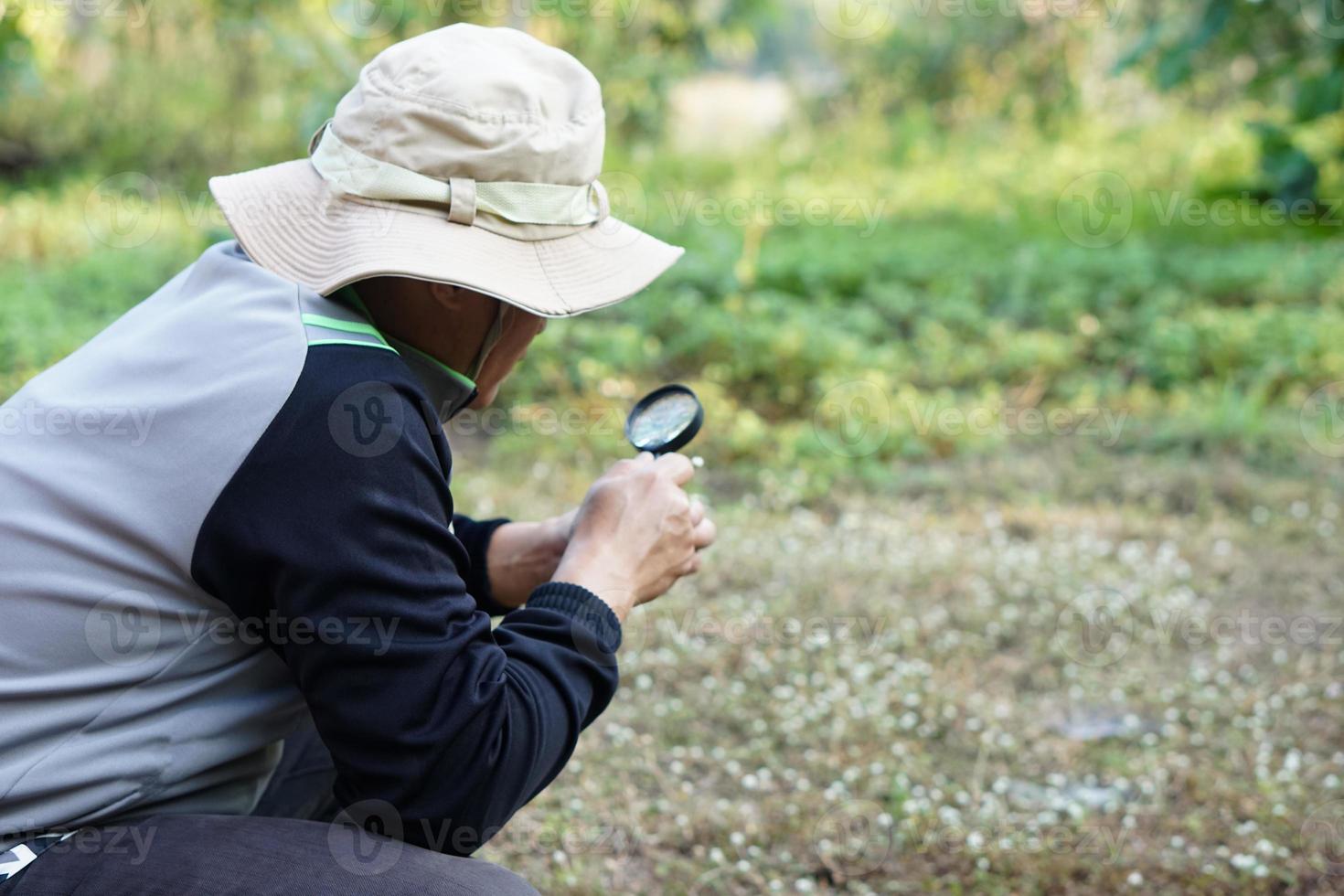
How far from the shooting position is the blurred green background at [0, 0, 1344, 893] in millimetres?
2725

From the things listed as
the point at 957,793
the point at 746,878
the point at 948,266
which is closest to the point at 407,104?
the point at 746,878

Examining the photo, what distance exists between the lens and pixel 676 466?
183cm

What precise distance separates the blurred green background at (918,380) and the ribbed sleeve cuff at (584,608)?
974 mm

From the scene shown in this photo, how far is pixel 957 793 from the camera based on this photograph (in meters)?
2.73

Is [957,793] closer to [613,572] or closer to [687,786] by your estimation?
[687,786]

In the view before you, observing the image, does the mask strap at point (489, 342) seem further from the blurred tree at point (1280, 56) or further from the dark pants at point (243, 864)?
the blurred tree at point (1280, 56)

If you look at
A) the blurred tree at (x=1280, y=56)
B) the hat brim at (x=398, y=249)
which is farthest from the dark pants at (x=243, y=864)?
the blurred tree at (x=1280, y=56)

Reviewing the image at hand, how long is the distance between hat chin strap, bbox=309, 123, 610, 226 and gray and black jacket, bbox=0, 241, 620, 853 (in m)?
0.15

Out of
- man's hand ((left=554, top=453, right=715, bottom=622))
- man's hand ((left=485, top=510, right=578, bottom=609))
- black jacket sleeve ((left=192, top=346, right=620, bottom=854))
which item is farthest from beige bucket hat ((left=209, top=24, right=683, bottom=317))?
man's hand ((left=485, top=510, right=578, bottom=609))

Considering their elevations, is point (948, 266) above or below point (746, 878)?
below

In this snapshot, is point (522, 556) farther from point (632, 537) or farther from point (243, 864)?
point (243, 864)

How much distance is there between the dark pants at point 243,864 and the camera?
4.77ft

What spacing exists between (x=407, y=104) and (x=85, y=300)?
15.0 feet

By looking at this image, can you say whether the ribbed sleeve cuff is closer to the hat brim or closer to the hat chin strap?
the hat brim
